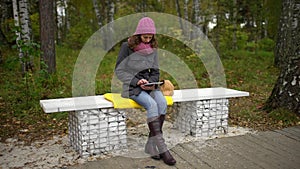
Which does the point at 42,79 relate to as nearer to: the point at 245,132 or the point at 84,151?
the point at 84,151

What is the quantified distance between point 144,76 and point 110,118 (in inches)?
23.1

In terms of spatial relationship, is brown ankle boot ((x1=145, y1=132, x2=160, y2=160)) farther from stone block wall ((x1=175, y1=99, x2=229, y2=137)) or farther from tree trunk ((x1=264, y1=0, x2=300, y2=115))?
tree trunk ((x1=264, y1=0, x2=300, y2=115))

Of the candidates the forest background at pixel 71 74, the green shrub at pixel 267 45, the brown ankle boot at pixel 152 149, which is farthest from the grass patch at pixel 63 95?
the green shrub at pixel 267 45

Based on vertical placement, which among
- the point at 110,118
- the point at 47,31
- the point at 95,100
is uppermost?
the point at 47,31

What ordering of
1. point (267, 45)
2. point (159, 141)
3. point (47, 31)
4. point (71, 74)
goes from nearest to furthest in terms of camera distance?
point (159, 141) < point (47, 31) < point (71, 74) < point (267, 45)

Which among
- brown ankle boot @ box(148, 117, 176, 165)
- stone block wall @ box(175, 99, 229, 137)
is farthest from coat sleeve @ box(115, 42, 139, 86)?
stone block wall @ box(175, 99, 229, 137)

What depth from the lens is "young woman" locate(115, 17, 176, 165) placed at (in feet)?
10.7

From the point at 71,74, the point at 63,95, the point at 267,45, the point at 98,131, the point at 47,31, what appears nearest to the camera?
the point at 98,131

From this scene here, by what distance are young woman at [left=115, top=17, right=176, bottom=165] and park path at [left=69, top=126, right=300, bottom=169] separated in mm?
245

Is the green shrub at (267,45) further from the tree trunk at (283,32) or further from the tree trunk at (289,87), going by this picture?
the tree trunk at (289,87)

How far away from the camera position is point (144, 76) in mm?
3438

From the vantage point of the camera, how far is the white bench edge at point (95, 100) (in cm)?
310

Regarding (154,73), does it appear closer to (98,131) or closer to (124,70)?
(124,70)

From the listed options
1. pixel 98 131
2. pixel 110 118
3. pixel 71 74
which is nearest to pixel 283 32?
pixel 71 74
